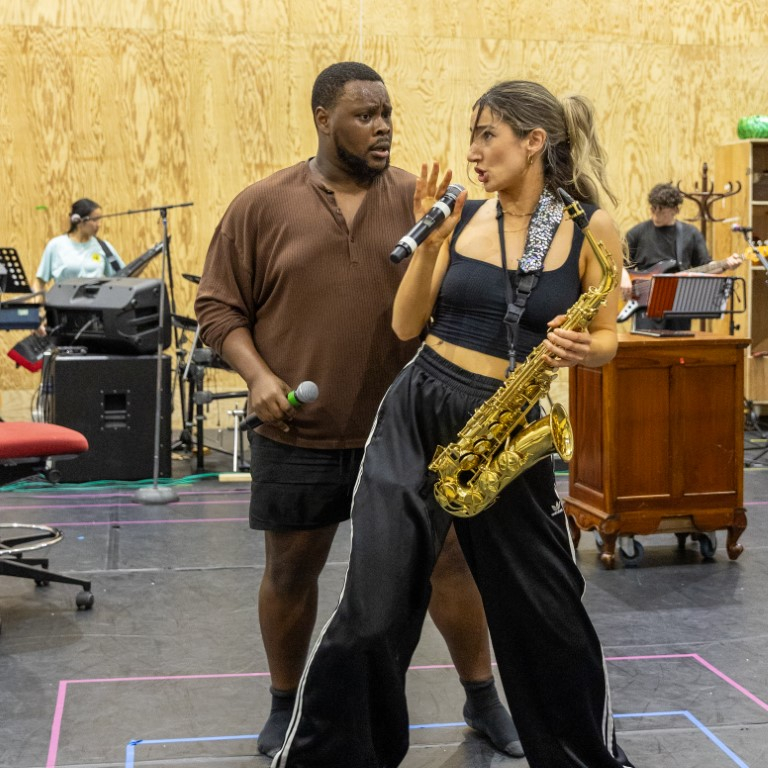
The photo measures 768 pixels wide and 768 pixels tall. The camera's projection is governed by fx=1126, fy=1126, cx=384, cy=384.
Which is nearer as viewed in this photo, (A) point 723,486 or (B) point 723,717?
(B) point 723,717

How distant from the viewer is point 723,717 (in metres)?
3.34

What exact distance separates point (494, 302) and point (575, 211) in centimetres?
27

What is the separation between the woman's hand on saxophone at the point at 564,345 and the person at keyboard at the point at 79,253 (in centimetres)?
645

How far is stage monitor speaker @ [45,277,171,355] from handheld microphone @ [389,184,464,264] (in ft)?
15.8

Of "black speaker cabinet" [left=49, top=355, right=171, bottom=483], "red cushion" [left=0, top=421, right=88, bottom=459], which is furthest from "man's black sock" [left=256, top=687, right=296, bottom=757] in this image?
"black speaker cabinet" [left=49, top=355, right=171, bottom=483]

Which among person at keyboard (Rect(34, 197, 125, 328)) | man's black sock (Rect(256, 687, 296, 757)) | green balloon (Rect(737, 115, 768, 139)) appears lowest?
man's black sock (Rect(256, 687, 296, 757))

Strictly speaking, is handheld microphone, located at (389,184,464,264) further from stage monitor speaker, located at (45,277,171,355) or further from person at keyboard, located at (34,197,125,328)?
person at keyboard, located at (34,197,125,328)

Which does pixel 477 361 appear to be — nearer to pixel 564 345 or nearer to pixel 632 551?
pixel 564 345

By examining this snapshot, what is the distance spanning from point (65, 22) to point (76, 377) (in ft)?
11.2

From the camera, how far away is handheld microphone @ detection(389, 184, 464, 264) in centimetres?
233

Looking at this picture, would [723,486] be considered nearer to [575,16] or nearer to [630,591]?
[630,591]

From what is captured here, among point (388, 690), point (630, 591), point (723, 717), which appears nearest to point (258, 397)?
point (388, 690)

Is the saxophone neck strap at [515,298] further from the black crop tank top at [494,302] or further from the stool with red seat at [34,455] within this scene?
the stool with red seat at [34,455]

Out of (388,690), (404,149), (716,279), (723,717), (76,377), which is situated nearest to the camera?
(388,690)
